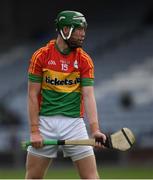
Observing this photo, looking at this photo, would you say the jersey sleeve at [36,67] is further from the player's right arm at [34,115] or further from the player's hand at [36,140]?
the player's hand at [36,140]

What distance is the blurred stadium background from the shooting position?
22.2m

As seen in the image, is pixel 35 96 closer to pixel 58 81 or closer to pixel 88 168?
pixel 58 81

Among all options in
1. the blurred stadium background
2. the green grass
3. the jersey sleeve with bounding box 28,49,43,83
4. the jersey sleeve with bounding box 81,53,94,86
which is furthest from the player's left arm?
the blurred stadium background

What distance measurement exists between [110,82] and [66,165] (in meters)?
5.89

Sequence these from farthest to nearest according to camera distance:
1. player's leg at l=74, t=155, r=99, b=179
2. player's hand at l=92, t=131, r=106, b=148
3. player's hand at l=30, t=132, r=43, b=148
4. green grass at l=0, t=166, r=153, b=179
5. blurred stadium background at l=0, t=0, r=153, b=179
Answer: blurred stadium background at l=0, t=0, r=153, b=179
green grass at l=0, t=166, r=153, b=179
player's leg at l=74, t=155, r=99, b=179
player's hand at l=30, t=132, r=43, b=148
player's hand at l=92, t=131, r=106, b=148

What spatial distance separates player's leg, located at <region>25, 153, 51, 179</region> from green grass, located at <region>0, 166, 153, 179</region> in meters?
6.84

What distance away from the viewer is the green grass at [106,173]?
15.7 m

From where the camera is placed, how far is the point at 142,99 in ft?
77.1

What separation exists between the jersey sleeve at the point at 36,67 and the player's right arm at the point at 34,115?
48mm

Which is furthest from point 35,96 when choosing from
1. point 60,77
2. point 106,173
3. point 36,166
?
point 106,173

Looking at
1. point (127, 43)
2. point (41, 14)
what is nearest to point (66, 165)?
point (127, 43)

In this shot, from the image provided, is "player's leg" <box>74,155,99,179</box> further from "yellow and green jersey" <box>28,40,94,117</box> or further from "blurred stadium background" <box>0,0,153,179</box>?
"blurred stadium background" <box>0,0,153,179</box>

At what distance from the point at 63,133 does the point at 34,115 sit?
333 mm

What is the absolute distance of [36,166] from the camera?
8.49 meters
